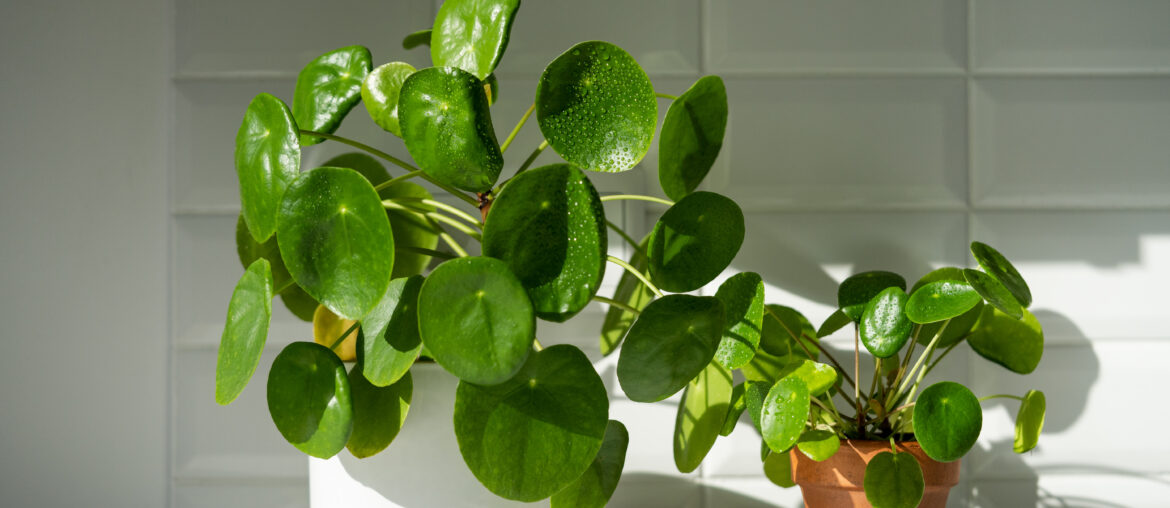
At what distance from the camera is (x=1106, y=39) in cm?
113

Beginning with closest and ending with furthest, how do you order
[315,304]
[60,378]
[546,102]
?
[546,102] → [315,304] → [60,378]

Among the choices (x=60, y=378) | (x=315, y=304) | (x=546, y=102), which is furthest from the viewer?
(x=60, y=378)

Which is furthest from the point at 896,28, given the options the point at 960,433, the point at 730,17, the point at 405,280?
the point at 405,280

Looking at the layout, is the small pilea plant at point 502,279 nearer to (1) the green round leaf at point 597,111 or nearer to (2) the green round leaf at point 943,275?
(1) the green round leaf at point 597,111

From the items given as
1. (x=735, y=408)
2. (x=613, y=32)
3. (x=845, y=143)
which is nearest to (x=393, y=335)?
(x=735, y=408)

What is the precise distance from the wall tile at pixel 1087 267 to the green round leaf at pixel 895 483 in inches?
19.3

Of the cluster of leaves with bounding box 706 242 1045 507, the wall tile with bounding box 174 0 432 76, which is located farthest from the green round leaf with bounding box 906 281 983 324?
the wall tile with bounding box 174 0 432 76

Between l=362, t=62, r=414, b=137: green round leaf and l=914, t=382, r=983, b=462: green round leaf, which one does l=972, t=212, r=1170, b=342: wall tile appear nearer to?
l=914, t=382, r=983, b=462: green round leaf

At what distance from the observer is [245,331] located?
1.98 feet

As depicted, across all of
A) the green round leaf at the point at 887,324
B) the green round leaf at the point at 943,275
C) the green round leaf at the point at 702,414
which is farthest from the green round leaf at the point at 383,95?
the green round leaf at the point at 943,275

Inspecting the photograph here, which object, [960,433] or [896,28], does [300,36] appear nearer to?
[896,28]

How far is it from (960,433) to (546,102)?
1.77ft

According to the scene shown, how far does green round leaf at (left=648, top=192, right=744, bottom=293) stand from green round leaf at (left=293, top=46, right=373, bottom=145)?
0.34 m

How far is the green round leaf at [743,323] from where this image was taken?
69 cm
